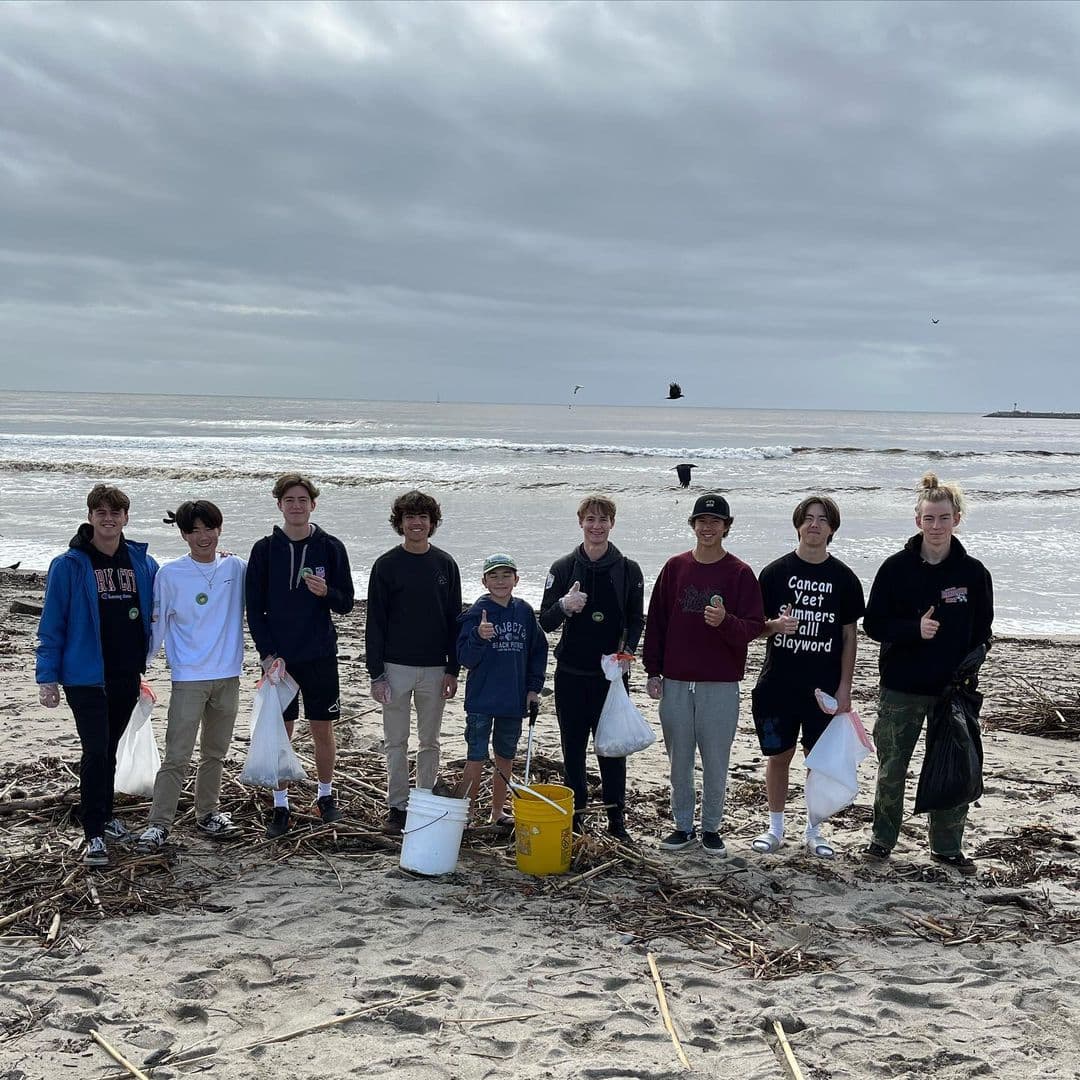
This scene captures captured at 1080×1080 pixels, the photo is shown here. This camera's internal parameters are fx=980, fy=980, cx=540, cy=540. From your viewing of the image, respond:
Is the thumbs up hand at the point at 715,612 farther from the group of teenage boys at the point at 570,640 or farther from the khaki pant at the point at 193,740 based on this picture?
the khaki pant at the point at 193,740

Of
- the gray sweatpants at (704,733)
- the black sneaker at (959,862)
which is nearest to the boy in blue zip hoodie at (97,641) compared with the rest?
the gray sweatpants at (704,733)

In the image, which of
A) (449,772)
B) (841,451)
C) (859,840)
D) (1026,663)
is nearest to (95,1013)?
(449,772)

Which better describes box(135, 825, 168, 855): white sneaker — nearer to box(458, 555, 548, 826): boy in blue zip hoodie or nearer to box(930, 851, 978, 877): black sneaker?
box(458, 555, 548, 826): boy in blue zip hoodie

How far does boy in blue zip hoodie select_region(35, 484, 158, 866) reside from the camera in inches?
187

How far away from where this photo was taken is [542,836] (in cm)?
475

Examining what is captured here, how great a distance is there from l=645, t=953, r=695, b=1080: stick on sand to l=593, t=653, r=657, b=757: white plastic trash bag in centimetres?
122

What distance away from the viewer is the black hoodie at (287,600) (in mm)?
5207

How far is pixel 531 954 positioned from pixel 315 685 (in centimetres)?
194

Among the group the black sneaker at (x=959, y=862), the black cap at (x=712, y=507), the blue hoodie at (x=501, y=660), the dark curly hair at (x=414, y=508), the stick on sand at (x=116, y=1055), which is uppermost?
the black cap at (x=712, y=507)

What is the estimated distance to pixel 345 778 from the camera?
232 inches

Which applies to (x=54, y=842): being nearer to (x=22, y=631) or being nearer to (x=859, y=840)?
(x=859, y=840)

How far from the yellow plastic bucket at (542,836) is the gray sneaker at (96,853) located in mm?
1977

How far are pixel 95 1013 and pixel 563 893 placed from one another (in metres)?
2.02

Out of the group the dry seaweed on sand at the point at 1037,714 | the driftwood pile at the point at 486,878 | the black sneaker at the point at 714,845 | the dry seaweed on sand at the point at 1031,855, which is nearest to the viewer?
the driftwood pile at the point at 486,878
